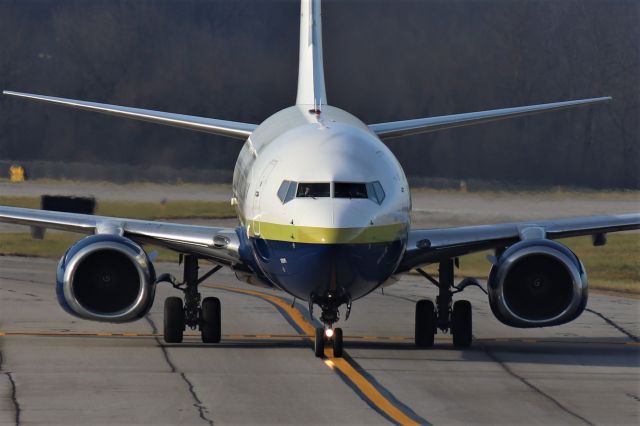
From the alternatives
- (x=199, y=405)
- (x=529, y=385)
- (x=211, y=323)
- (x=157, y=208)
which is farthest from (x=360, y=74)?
(x=199, y=405)

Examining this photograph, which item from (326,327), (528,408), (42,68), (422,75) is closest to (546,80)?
(422,75)

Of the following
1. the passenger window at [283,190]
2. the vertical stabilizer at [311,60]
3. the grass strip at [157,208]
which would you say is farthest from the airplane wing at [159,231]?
the grass strip at [157,208]

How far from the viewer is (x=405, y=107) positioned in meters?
39.0

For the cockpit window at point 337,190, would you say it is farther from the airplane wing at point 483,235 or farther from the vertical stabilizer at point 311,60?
the vertical stabilizer at point 311,60

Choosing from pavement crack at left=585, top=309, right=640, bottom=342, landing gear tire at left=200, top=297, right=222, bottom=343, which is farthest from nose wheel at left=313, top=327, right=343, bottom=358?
pavement crack at left=585, top=309, right=640, bottom=342

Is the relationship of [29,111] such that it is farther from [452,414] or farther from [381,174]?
[452,414]

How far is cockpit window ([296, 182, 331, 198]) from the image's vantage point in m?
18.8

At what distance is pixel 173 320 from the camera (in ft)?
73.9

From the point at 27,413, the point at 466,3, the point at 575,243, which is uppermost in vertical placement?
the point at 466,3

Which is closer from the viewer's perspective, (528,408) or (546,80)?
(528,408)

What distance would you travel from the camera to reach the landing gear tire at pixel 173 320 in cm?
2245

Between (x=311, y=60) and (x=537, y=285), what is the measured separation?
6888mm

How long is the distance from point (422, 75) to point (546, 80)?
3.89m

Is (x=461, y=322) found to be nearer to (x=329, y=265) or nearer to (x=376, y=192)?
(x=376, y=192)
